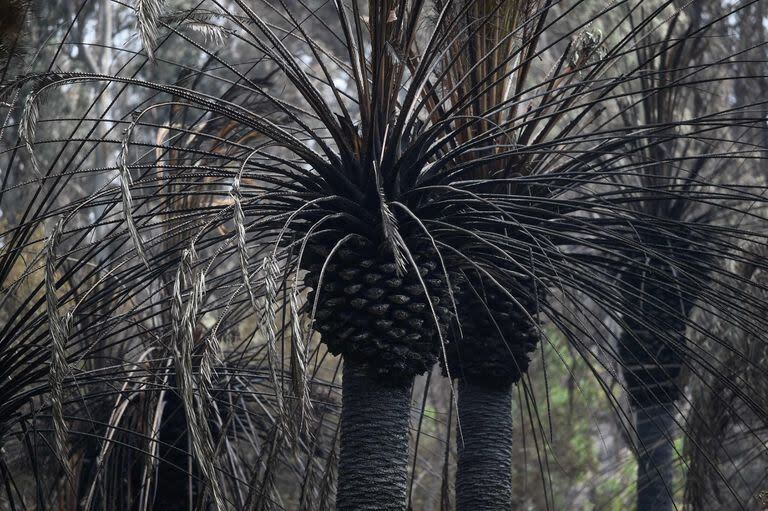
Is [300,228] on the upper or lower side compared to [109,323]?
upper

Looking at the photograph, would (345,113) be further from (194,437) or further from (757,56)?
(757,56)

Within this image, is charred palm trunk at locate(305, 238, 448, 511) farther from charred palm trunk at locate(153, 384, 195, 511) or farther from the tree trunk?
charred palm trunk at locate(153, 384, 195, 511)

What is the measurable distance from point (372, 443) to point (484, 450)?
97cm

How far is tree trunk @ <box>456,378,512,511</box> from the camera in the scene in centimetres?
488

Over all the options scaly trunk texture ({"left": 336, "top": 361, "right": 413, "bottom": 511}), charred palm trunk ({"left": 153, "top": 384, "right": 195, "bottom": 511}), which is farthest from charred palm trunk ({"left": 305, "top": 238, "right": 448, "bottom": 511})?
charred palm trunk ({"left": 153, "top": 384, "right": 195, "bottom": 511})

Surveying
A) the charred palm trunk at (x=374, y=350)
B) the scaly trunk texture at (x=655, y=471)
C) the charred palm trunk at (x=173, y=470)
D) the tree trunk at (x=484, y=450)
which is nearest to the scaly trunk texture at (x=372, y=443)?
the charred palm trunk at (x=374, y=350)

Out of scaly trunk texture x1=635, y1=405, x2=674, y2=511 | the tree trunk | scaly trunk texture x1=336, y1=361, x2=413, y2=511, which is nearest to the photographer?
scaly trunk texture x1=336, y1=361, x2=413, y2=511

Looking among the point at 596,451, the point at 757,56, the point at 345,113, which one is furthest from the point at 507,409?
the point at 596,451

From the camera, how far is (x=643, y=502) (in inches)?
287

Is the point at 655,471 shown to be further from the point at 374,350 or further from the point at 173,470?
the point at 374,350

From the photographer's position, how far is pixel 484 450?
4.95m

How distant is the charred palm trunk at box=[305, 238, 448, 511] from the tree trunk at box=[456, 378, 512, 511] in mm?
728

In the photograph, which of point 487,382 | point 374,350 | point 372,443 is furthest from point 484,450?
point 374,350

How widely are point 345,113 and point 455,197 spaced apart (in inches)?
23.3
